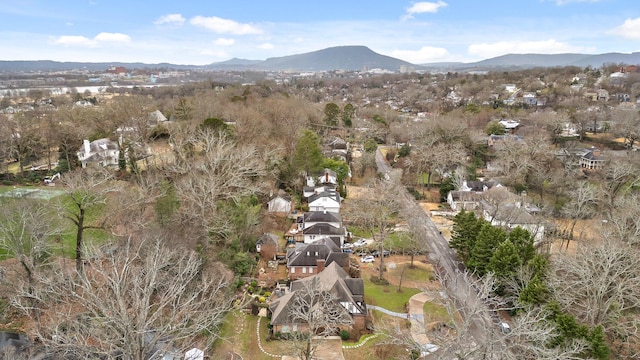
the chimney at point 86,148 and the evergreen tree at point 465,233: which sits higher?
the chimney at point 86,148

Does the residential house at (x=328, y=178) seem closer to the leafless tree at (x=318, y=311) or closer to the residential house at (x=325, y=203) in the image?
the residential house at (x=325, y=203)

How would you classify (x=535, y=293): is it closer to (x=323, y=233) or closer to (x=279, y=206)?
(x=323, y=233)

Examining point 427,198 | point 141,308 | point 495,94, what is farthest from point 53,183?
point 495,94

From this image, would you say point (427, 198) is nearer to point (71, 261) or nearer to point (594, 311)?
point (594, 311)

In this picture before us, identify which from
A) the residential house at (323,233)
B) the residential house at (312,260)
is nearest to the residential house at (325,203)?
the residential house at (323,233)

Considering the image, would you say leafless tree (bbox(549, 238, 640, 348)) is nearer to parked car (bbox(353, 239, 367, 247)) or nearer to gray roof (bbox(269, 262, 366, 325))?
gray roof (bbox(269, 262, 366, 325))

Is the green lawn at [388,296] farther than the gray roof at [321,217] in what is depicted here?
No
